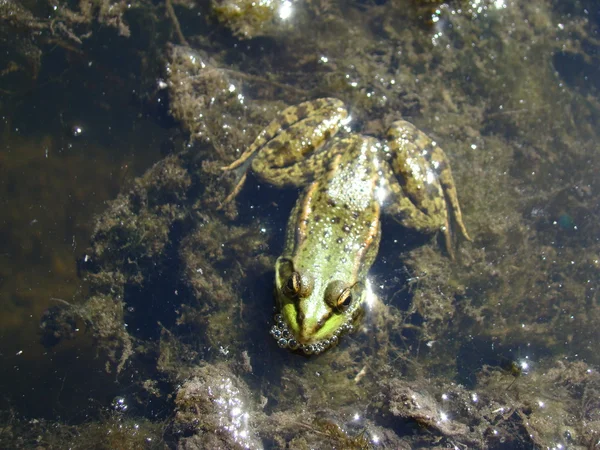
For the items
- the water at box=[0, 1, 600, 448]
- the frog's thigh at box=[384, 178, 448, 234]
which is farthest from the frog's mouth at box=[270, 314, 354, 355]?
the frog's thigh at box=[384, 178, 448, 234]

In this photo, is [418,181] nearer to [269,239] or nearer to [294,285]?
[269,239]

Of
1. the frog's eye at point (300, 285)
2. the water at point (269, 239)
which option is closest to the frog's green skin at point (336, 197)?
the frog's eye at point (300, 285)

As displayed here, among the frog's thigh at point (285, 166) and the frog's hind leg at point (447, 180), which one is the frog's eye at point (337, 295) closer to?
the frog's thigh at point (285, 166)

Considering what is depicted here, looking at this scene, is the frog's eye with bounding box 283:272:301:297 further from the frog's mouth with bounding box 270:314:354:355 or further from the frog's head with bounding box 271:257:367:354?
the frog's mouth with bounding box 270:314:354:355

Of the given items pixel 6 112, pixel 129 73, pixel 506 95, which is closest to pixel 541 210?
pixel 506 95


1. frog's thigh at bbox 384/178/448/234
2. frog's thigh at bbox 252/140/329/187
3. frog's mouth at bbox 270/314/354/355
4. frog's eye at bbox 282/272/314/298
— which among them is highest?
frog's thigh at bbox 252/140/329/187

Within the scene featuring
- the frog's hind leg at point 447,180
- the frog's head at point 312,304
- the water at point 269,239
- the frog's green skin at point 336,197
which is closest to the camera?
the frog's head at point 312,304
